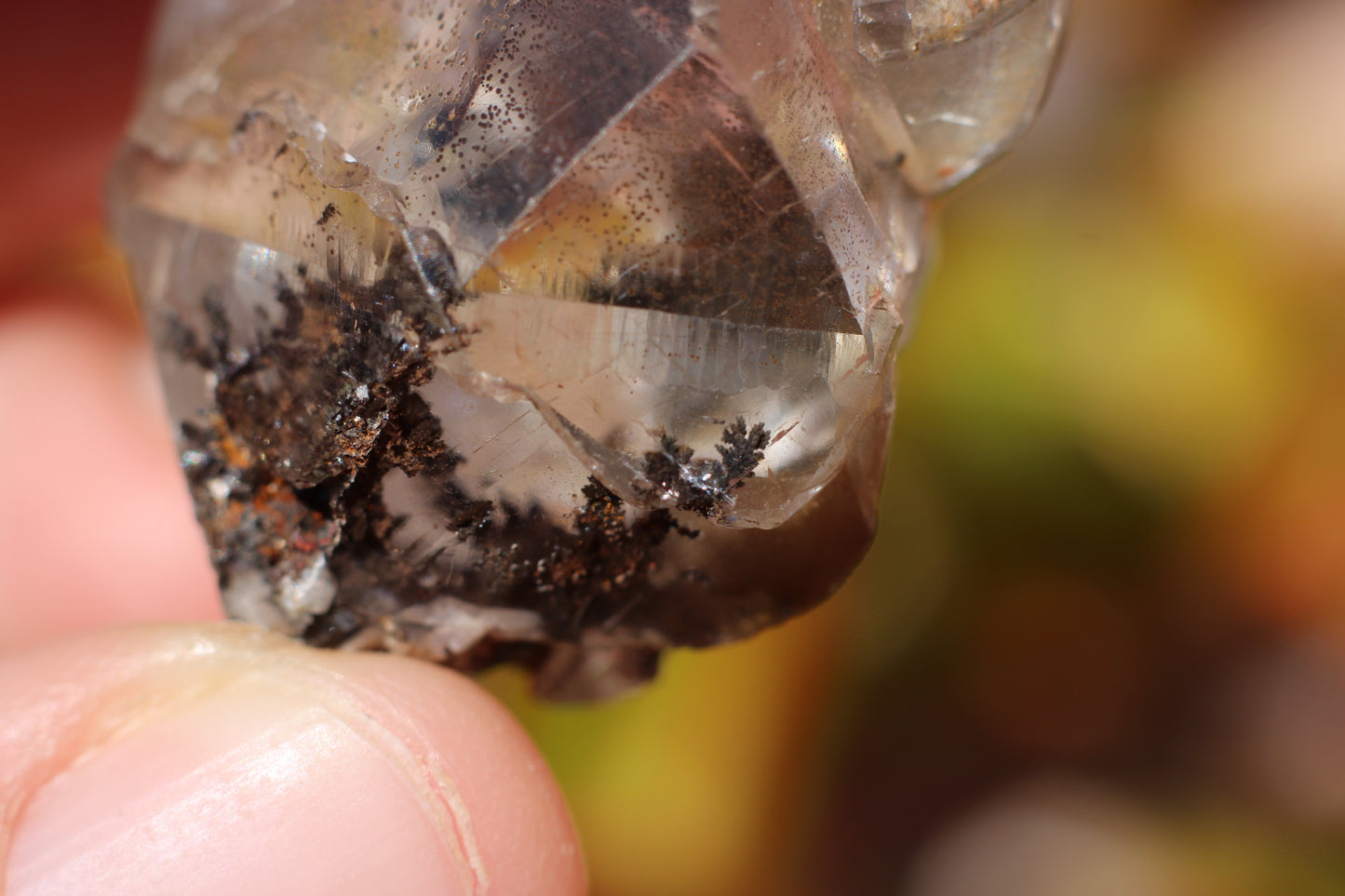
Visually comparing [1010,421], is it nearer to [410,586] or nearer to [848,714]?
[848,714]

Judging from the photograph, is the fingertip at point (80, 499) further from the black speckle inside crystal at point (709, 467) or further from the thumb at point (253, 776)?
the black speckle inside crystal at point (709, 467)

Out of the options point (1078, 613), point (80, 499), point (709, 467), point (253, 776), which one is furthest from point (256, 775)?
point (1078, 613)

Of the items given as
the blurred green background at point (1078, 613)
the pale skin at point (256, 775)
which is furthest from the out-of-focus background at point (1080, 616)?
the pale skin at point (256, 775)

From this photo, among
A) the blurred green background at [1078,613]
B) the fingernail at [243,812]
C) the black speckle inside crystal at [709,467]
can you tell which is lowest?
the blurred green background at [1078,613]

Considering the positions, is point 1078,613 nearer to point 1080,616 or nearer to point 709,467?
point 1080,616

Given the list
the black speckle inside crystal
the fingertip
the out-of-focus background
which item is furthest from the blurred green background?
the black speckle inside crystal

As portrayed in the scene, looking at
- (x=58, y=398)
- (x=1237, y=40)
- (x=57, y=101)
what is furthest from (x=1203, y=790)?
(x=57, y=101)
